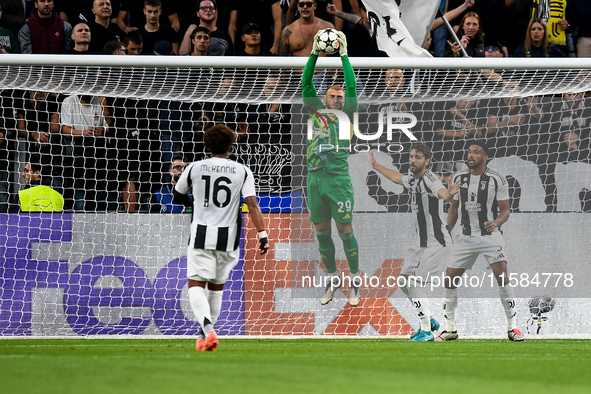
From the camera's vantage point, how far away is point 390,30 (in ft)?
34.9

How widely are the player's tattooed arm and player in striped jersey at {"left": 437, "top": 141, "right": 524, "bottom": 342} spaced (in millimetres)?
3000

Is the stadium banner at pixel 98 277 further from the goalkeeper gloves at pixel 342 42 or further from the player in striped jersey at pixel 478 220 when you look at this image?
the goalkeeper gloves at pixel 342 42

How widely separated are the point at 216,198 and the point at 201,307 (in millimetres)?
941

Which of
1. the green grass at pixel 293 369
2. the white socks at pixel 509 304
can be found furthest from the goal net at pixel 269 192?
the green grass at pixel 293 369

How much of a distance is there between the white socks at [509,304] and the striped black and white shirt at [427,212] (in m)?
0.81

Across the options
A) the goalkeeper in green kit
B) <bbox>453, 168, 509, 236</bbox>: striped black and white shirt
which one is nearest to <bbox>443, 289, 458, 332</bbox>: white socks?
<bbox>453, 168, 509, 236</bbox>: striped black and white shirt

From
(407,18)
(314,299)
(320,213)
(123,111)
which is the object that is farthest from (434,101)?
(123,111)

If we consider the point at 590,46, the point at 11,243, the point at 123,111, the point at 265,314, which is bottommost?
the point at 265,314

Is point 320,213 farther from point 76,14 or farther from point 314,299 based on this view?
point 76,14

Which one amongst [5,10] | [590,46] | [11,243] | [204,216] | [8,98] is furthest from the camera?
[590,46]

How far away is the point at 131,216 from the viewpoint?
32.5 ft

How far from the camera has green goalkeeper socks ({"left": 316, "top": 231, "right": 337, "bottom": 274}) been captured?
9820 mm

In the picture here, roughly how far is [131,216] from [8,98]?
86.9 inches

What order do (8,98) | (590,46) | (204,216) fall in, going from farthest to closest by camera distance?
(590,46), (8,98), (204,216)
